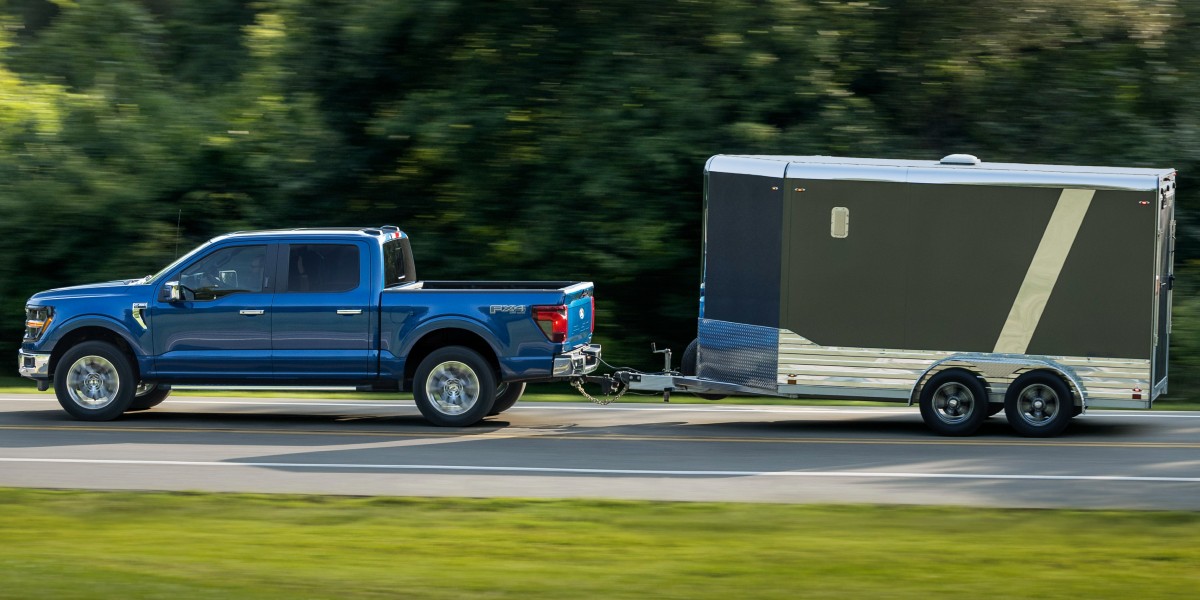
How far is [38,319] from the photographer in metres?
14.9

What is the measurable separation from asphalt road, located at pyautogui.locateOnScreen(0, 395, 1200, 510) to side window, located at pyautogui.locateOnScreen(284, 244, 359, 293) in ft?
4.84

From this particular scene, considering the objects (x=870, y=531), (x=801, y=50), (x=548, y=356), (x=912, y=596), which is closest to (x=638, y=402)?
(x=548, y=356)

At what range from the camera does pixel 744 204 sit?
1427 centimetres

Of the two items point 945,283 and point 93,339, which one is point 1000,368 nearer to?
point 945,283

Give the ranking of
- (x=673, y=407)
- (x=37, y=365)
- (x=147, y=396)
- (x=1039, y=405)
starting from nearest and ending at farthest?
(x=1039, y=405)
(x=37, y=365)
(x=147, y=396)
(x=673, y=407)

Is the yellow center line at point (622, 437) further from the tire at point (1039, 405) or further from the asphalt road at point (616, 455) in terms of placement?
the tire at point (1039, 405)

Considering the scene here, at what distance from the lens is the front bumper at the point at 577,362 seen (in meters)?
14.3

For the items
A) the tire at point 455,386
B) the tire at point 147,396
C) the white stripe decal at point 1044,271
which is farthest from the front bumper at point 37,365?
the white stripe decal at point 1044,271

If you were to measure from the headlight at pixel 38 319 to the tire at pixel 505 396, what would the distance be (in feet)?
15.3

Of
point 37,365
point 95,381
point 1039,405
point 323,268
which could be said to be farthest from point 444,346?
point 1039,405

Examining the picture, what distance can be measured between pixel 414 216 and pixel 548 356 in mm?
8786

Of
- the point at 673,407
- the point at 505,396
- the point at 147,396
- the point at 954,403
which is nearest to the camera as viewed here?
the point at 954,403

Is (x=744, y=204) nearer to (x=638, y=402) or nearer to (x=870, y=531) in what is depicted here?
(x=638, y=402)

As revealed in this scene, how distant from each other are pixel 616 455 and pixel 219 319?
14.7ft
